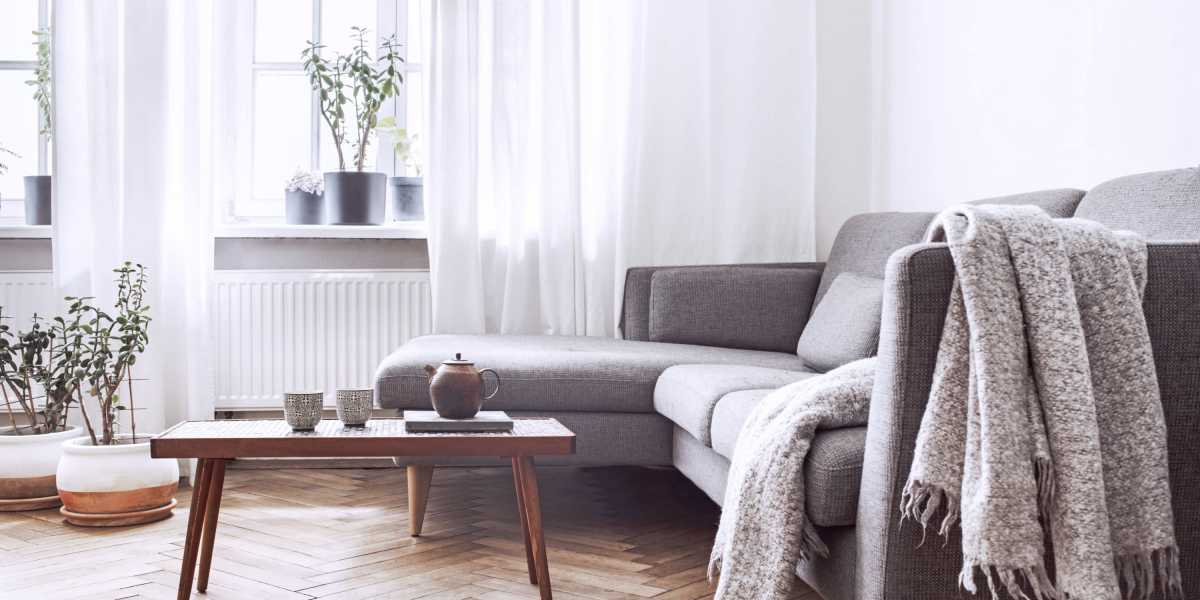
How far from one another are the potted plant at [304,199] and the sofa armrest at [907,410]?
2.75 metres

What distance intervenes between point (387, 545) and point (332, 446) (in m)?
0.74

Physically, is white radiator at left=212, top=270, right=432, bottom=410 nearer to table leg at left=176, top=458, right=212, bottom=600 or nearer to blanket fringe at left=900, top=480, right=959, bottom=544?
table leg at left=176, top=458, right=212, bottom=600

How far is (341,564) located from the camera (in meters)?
2.40

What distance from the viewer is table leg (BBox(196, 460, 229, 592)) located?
2094 millimetres

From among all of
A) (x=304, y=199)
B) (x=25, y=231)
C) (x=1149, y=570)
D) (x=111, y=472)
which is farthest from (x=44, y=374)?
(x=1149, y=570)

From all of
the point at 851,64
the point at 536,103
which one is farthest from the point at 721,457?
the point at 851,64

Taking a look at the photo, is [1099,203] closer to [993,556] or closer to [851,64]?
[993,556]

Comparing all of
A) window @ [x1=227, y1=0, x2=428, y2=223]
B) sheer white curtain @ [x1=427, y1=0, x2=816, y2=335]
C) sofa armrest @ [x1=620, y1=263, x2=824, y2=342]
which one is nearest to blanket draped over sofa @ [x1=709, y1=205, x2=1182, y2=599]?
sofa armrest @ [x1=620, y1=263, x2=824, y2=342]

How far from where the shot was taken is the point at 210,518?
2125 mm

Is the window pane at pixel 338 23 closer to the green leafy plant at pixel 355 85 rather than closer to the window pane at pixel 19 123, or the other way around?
the green leafy plant at pixel 355 85

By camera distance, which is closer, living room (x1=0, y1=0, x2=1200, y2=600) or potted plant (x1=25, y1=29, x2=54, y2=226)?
living room (x1=0, y1=0, x2=1200, y2=600)

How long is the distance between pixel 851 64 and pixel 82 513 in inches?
115

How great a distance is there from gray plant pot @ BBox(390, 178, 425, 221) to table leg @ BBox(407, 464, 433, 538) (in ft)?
4.79

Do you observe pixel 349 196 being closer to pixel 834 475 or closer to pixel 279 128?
pixel 279 128
